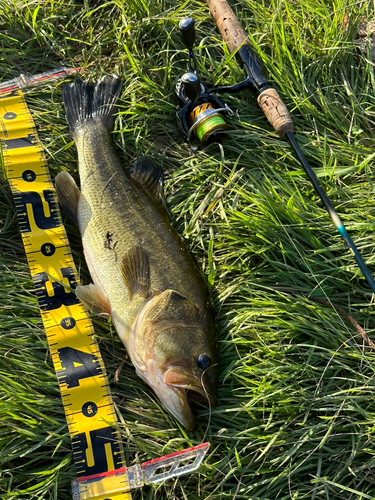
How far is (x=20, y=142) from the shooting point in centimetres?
365

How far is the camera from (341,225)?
3100mm

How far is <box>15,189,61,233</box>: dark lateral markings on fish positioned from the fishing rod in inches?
48.4

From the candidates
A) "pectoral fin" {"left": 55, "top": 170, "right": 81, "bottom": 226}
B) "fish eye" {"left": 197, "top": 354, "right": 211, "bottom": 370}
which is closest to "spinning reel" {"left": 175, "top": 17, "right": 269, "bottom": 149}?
"pectoral fin" {"left": 55, "top": 170, "right": 81, "bottom": 226}

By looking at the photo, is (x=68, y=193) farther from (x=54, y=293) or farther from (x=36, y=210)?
(x=54, y=293)

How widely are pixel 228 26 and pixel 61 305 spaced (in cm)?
273

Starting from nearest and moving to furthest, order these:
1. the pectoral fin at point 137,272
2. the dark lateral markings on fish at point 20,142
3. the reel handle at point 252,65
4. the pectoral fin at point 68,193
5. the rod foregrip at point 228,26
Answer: the pectoral fin at point 137,272
the pectoral fin at point 68,193
the reel handle at point 252,65
the dark lateral markings on fish at point 20,142
the rod foregrip at point 228,26

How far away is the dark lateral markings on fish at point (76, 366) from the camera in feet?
9.67

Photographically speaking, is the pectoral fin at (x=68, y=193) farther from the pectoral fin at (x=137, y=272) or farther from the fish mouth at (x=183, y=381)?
the fish mouth at (x=183, y=381)

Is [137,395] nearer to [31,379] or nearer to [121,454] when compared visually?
[121,454]

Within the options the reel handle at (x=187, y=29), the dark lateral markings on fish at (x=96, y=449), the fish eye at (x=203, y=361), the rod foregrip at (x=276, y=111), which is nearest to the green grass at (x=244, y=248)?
the dark lateral markings on fish at (x=96, y=449)

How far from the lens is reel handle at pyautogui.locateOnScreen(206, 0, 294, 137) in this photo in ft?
11.4

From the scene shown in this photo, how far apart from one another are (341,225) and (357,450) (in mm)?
1463

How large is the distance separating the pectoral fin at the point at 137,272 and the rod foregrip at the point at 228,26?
2.04 metres

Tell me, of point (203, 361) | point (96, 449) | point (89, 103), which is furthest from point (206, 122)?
point (96, 449)
